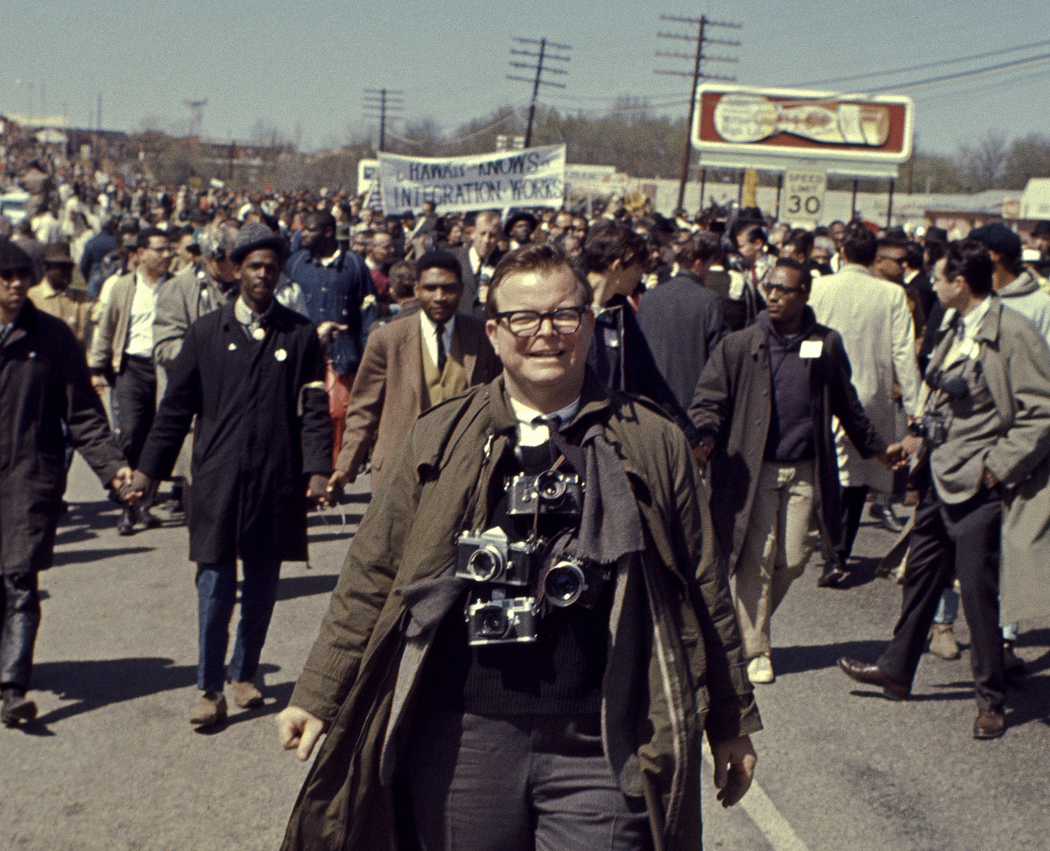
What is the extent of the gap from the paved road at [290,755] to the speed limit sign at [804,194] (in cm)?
1882

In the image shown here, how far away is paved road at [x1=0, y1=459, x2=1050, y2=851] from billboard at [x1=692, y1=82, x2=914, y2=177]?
41.1m

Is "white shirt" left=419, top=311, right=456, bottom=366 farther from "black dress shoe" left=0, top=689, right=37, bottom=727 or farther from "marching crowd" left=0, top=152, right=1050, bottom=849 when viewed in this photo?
"black dress shoe" left=0, top=689, right=37, bottom=727

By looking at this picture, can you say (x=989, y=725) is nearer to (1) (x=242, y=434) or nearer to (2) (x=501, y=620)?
(1) (x=242, y=434)

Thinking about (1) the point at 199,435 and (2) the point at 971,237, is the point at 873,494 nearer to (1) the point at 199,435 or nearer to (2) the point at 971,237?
(2) the point at 971,237

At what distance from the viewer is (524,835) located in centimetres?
284

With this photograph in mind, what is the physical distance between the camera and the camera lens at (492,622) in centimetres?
275

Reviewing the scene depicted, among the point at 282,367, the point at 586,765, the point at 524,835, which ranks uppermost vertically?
the point at 282,367

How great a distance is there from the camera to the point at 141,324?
30.1 feet

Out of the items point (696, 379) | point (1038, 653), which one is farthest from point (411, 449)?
point (1038, 653)

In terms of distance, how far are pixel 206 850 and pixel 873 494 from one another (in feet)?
24.3

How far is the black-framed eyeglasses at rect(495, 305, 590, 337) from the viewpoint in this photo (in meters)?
2.86

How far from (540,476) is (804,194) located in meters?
23.8

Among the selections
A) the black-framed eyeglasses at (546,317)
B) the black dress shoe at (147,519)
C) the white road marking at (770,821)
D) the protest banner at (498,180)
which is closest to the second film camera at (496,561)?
the black-framed eyeglasses at (546,317)

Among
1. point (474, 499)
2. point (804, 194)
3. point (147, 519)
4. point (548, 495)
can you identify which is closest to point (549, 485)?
point (548, 495)
